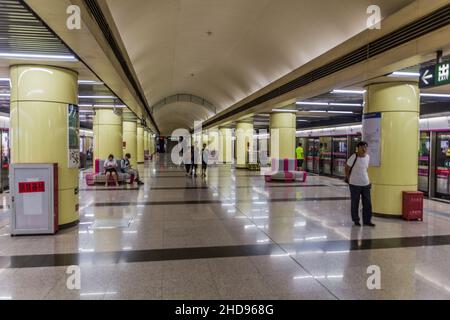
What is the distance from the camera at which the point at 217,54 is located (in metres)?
12.8

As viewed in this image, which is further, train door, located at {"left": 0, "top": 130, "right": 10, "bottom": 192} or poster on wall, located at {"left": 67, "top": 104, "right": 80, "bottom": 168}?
train door, located at {"left": 0, "top": 130, "right": 10, "bottom": 192}

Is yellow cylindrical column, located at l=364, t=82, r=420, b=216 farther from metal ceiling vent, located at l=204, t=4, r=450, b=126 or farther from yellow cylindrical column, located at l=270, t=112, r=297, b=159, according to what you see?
yellow cylindrical column, located at l=270, t=112, r=297, b=159

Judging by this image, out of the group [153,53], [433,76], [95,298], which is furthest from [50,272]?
[153,53]

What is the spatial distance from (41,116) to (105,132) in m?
7.77

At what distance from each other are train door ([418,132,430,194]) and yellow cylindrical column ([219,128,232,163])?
17.2 metres

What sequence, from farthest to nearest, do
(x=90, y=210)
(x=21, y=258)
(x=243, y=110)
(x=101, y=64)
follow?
(x=243, y=110) → (x=90, y=210) → (x=101, y=64) → (x=21, y=258)

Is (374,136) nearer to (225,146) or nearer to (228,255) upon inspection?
(228,255)

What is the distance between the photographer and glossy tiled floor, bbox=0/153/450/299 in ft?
12.5

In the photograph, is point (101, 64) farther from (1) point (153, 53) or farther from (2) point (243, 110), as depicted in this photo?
(2) point (243, 110)

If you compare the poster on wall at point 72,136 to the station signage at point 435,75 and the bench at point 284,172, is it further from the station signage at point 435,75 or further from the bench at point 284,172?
the bench at point 284,172

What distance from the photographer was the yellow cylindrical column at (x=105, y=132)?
1398 centimetres

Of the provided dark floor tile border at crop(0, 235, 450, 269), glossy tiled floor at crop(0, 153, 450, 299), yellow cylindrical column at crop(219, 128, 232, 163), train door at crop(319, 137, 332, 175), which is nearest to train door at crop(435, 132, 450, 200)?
glossy tiled floor at crop(0, 153, 450, 299)

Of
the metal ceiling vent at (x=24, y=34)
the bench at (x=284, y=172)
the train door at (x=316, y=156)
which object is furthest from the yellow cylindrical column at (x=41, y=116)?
the train door at (x=316, y=156)
